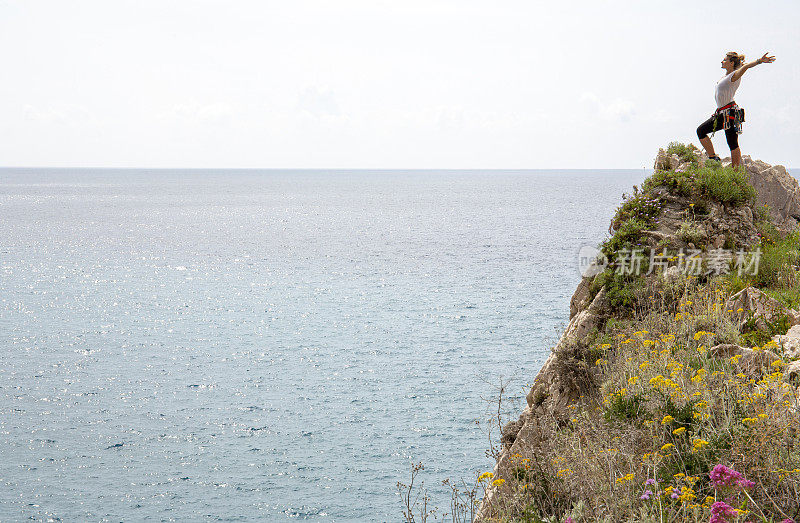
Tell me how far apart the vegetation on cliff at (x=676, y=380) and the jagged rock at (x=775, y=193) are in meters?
0.81

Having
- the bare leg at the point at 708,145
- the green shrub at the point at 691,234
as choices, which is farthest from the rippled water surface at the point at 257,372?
the bare leg at the point at 708,145

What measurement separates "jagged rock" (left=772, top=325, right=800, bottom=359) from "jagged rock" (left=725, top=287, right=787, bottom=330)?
540mm

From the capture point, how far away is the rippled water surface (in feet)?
61.3

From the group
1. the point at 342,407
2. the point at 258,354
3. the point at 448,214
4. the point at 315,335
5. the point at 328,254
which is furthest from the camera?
the point at 448,214

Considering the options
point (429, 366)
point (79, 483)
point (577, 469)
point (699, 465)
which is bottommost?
point (79, 483)

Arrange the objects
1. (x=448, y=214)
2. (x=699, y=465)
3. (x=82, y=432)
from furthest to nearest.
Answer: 1. (x=448, y=214)
2. (x=82, y=432)
3. (x=699, y=465)

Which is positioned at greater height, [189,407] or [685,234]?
[685,234]

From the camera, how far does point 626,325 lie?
37.6 ft

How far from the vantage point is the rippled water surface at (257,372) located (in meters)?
18.7

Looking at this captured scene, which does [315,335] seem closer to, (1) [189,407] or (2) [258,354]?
(2) [258,354]

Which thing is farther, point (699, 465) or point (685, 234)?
point (685, 234)

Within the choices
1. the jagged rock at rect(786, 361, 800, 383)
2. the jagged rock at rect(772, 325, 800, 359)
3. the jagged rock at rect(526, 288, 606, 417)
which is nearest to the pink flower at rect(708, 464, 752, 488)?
the jagged rock at rect(786, 361, 800, 383)

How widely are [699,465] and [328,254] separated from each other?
56.8 metres

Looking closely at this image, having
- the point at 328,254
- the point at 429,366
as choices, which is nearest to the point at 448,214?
the point at 328,254
